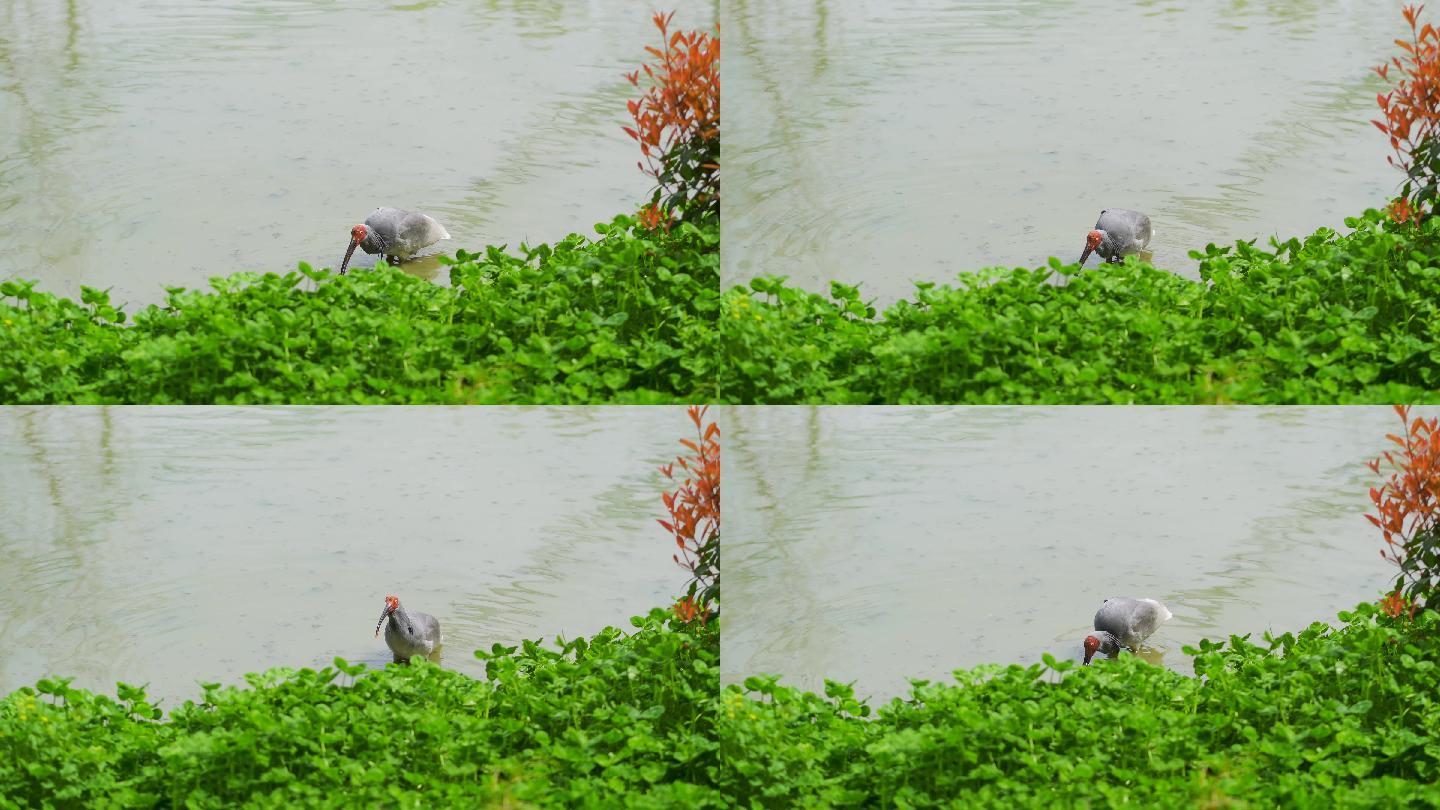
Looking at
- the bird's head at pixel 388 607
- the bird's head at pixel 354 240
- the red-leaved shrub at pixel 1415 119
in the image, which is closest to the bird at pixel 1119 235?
the red-leaved shrub at pixel 1415 119

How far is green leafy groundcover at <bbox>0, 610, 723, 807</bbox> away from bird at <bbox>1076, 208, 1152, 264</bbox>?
1.74 m

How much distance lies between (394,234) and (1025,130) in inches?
82.0

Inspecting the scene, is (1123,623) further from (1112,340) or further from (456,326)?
(456,326)

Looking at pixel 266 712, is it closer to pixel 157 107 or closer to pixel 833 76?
pixel 157 107

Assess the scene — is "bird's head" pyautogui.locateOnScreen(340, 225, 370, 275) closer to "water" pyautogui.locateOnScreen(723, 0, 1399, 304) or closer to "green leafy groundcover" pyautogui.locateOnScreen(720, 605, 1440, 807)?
"water" pyautogui.locateOnScreen(723, 0, 1399, 304)

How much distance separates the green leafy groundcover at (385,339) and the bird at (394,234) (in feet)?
0.35

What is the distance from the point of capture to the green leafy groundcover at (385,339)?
5273 millimetres

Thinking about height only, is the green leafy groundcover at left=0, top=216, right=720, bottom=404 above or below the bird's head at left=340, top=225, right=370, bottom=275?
below

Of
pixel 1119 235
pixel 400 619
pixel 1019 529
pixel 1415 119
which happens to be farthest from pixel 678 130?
pixel 1415 119

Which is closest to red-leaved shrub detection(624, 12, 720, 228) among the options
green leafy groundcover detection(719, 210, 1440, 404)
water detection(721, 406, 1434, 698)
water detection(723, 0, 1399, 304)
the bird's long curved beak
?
water detection(723, 0, 1399, 304)

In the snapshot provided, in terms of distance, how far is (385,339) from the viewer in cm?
531

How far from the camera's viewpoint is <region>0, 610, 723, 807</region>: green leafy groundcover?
516 cm

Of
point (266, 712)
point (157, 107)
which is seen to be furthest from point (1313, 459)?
point (157, 107)

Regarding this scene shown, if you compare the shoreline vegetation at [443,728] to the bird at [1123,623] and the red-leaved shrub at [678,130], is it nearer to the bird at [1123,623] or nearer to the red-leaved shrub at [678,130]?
the red-leaved shrub at [678,130]
